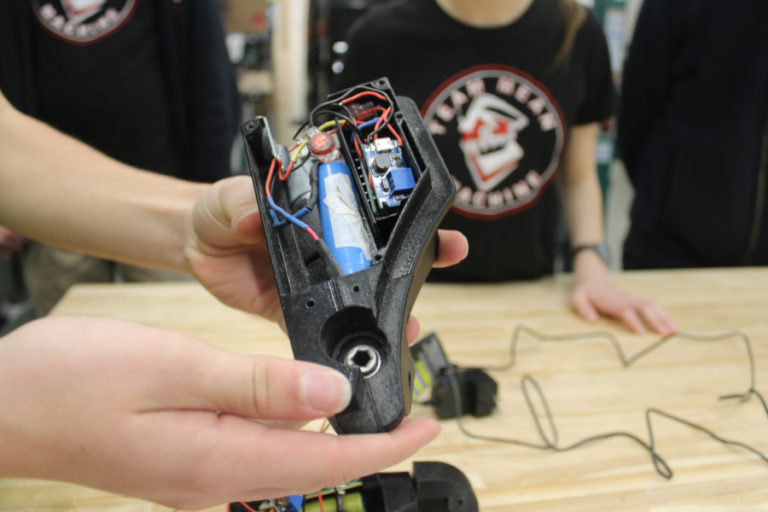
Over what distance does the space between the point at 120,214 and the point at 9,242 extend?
81 centimetres

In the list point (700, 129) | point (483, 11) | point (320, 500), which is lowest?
point (320, 500)

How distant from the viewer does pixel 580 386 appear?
0.89 m

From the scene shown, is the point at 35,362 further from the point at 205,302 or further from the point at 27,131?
the point at 205,302

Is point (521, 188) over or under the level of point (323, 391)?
under

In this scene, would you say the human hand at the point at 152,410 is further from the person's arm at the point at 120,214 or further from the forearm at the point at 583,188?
the forearm at the point at 583,188

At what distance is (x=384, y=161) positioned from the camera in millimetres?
581

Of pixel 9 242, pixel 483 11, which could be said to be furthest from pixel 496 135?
pixel 9 242

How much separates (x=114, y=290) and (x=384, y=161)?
82 cm

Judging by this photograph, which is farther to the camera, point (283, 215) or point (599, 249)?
point (599, 249)

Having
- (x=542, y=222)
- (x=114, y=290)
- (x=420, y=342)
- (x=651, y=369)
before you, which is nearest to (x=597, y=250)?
(x=542, y=222)

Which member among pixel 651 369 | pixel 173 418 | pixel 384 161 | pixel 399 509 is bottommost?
pixel 651 369

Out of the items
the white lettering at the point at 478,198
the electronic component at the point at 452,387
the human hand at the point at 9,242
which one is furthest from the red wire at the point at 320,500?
the human hand at the point at 9,242

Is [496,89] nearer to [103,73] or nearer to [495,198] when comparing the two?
[495,198]

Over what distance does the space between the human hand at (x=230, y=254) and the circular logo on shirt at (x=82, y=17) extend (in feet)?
2.68
